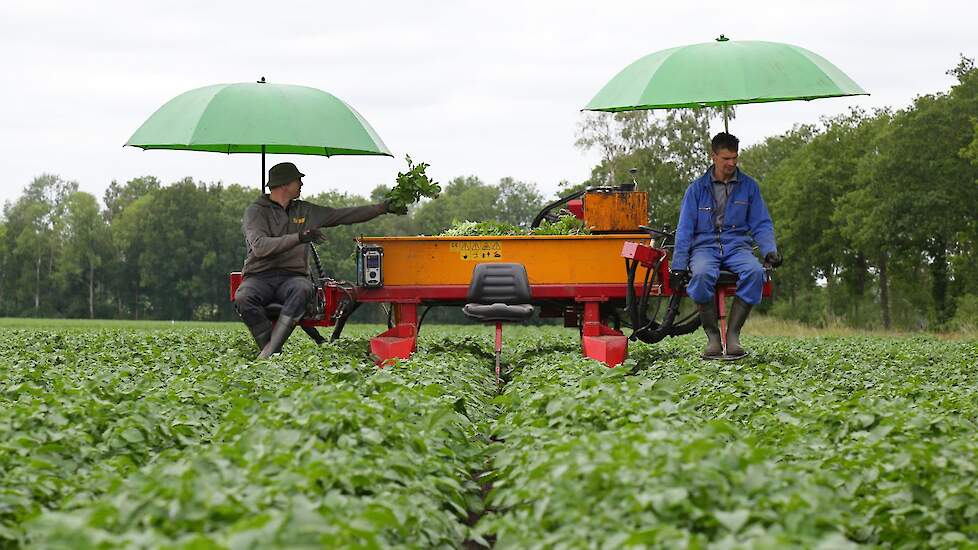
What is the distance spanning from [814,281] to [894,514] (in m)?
60.5

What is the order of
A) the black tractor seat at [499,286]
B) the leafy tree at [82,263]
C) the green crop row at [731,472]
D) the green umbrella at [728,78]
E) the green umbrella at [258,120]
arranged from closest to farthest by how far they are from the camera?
1. the green crop row at [731,472]
2. the green umbrella at [728,78]
3. the green umbrella at [258,120]
4. the black tractor seat at [499,286]
5. the leafy tree at [82,263]

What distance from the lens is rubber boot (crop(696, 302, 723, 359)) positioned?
11.7m

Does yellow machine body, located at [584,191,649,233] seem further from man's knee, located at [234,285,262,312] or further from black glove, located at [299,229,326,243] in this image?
man's knee, located at [234,285,262,312]

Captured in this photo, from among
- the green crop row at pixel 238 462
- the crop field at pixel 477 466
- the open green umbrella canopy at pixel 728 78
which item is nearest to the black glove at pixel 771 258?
the open green umbrella canopy at pixel 728 78

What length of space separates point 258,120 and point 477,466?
6.15 metres

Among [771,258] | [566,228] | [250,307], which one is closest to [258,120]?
[250,307]

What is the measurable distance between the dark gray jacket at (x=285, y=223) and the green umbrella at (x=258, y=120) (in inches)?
25.3

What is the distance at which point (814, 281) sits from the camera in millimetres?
63812

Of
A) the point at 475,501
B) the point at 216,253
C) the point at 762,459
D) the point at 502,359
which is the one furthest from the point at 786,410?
the point at 216,253

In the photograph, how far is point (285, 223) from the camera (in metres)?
12.7

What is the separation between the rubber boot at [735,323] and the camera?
11602 millimetres

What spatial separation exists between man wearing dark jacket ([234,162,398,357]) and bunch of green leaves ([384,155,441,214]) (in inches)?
7.5

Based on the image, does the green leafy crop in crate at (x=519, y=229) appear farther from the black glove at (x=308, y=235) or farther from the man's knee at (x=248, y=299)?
the man's knee at (x=248, y=299)

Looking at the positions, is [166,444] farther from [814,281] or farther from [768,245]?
[814,281]
